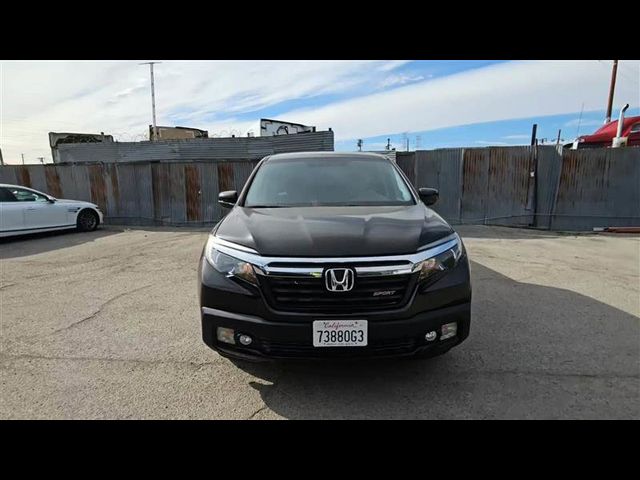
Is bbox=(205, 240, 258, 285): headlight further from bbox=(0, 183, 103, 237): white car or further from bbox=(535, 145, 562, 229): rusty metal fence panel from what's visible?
bbox=(535, 145, 562, 229): rusty metal fence panel

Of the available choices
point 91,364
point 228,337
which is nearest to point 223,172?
point 91,364

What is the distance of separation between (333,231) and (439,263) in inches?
28.6

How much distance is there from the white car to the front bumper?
9577 mm

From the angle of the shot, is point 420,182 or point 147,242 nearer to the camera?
point 147,242

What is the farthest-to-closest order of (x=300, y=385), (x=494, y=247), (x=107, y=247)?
(x=107, y=247)
(x=494, y=247)
(x=300, y=385)

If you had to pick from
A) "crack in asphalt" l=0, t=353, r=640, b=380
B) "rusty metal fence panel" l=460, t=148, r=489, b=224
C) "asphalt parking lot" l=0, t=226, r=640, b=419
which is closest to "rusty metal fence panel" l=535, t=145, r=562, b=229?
"rusty metal fence panel" l=460, t=148, r=489, b=224

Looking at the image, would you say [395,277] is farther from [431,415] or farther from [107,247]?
[107,247]

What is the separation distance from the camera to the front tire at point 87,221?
10.9 m

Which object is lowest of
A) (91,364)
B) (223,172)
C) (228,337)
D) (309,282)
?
(91,364)

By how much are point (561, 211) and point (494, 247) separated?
Result: 425 centimetres

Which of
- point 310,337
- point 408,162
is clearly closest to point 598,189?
point 408,162

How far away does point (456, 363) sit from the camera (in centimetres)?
304

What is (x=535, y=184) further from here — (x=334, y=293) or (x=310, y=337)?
(x=310, y=337)

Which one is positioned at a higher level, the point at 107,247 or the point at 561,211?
the point at 561,211
